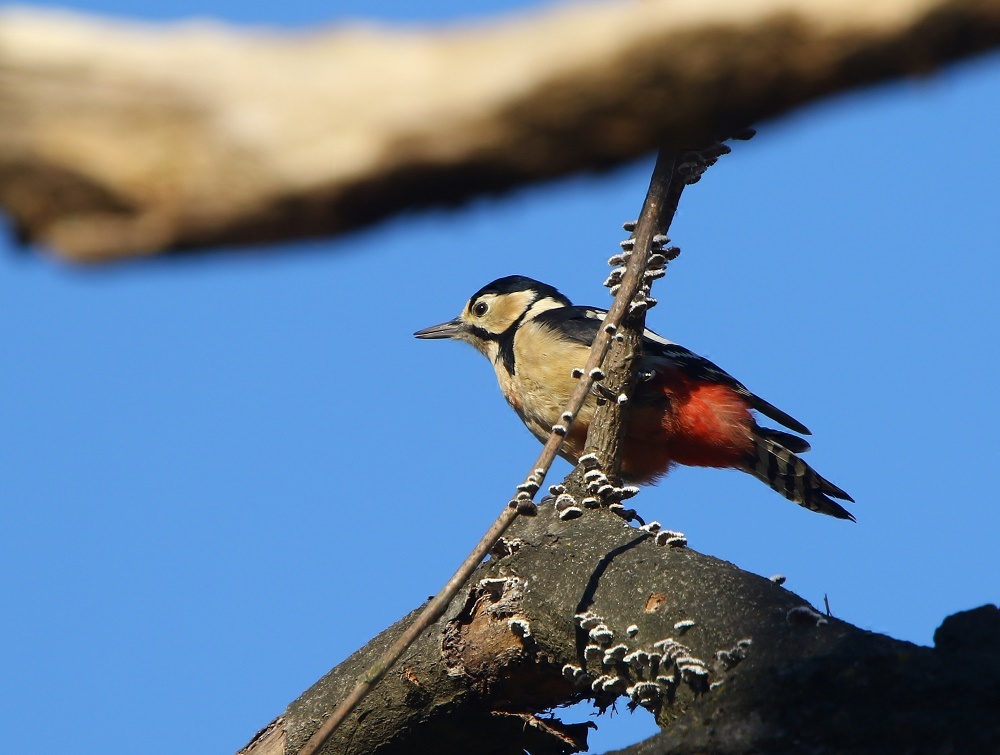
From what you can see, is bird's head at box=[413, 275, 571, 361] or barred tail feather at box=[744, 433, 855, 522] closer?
barred tail feather at box=[744, 433, 855, 522]

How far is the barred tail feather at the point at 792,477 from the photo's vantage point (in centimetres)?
571

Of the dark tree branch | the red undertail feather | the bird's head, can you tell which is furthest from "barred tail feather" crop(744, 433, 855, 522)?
the dark tree branch

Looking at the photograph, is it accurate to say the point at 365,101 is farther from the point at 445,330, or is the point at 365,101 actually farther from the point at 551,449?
the point at 445,330

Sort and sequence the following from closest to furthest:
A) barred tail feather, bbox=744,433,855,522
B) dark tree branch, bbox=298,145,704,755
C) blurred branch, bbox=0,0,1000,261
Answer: blurred branch, bbox=0,0,1000,261 → dark tree branch, bbox=298,145,704,755 → barred tail feather, bbox=744,433,855,522

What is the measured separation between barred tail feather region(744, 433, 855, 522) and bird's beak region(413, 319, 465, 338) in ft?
→ 7.37

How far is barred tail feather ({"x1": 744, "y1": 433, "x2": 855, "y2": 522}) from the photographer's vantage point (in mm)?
5707

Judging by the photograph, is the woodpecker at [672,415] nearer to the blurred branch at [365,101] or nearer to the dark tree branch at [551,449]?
the dark tree branch at [551,449]

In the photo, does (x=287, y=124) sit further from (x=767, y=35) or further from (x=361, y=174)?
(x=767, y=35)

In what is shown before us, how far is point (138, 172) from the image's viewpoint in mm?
1324

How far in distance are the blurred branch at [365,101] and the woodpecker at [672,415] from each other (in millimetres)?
4290

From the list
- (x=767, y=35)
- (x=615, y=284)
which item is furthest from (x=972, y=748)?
(x=615, y=284)

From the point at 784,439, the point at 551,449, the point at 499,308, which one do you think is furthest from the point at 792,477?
the point at 551,449

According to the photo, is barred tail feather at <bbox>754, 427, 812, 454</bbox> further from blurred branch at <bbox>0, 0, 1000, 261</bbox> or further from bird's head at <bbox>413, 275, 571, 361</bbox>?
blurred branch at <bbox>0, 0, 1000, 261</bbox>

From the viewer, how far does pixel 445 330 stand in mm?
7363
